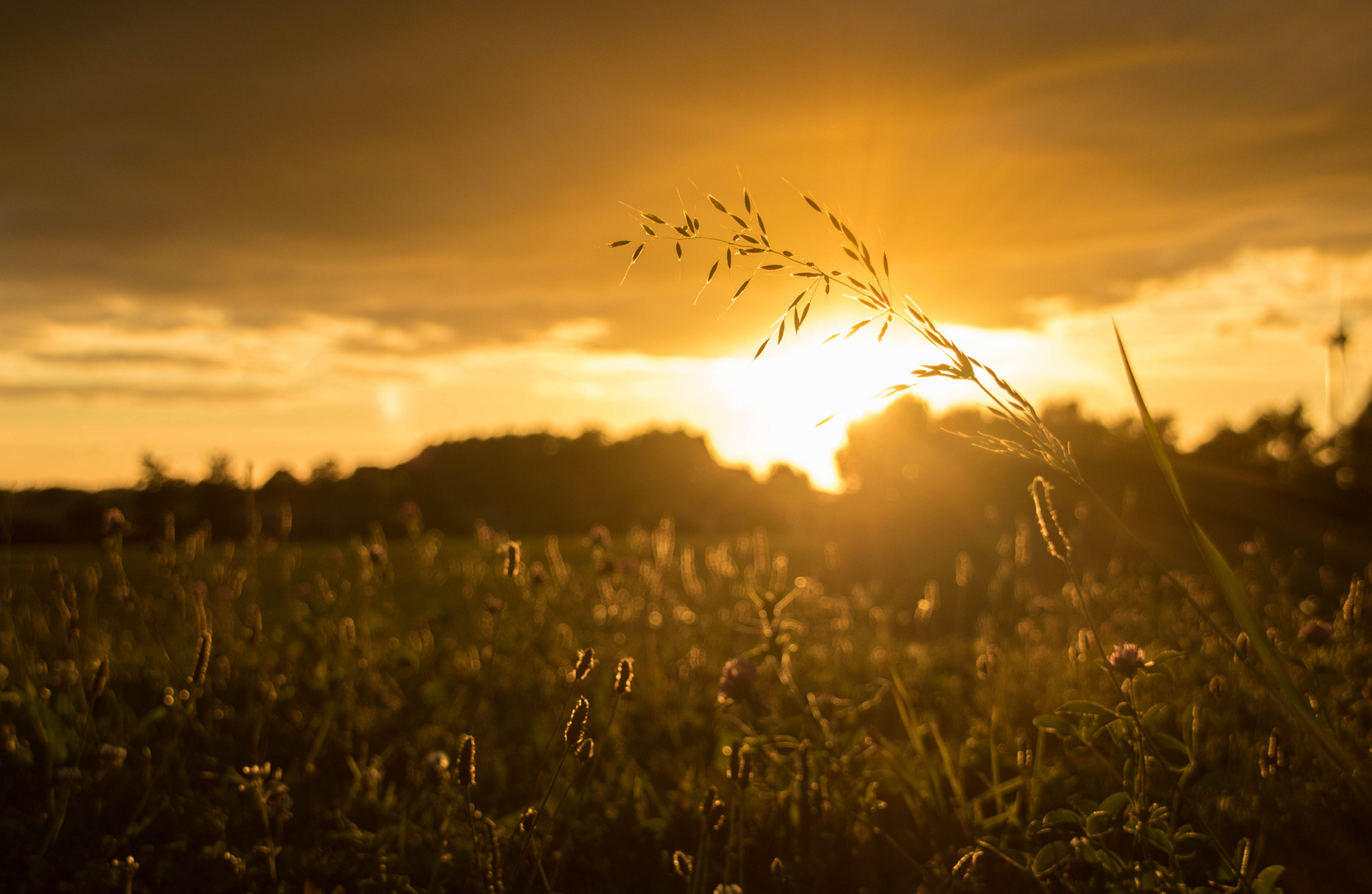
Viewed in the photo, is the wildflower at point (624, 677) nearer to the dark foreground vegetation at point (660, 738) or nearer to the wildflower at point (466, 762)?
the dark foreground vegetation at point (660, 738)

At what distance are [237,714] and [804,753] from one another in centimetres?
304

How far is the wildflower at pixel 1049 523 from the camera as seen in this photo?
1.60 metres

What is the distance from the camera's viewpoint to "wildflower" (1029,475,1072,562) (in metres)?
1.60

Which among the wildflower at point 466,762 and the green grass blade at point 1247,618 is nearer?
the green grass blade at point 1247,618

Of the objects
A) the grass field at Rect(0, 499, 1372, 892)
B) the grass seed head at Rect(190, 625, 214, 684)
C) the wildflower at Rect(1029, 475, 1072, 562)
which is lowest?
the grass field at Rect(0, 499, 1372, 892)

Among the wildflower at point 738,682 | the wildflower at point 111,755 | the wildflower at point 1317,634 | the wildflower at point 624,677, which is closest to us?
the wildflower at point 624,677

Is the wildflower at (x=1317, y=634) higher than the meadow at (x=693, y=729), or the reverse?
the wildflower at (x=1317, y=634)

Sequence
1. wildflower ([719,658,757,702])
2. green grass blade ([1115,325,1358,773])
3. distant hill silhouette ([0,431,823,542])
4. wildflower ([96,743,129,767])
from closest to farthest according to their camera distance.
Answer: green grass blade ([1115,325,1358,773]), wildflower ([719,658,757,702]), wildflower ([96,743,129,767]), distant hill silhouette ([0,431,823,542])

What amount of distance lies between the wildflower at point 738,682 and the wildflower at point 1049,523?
3.42 ft

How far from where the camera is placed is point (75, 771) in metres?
2.58

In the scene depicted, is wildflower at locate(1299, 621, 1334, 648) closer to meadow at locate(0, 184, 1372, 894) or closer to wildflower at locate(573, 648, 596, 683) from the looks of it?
meadow at locate(0, 184, 1372, 894)

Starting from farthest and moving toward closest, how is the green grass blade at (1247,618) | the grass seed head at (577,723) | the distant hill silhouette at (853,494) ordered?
the distant hill silhouette at (853,494) < the grass seed head at (577,723) < the green grass blade at (1247,618)

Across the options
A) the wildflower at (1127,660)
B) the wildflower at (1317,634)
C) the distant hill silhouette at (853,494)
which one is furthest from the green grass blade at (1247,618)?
the distant hill silhouette at (853,494)

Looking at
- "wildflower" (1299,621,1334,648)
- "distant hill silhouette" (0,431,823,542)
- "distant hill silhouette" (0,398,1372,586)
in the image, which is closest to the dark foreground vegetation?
"wildflower" (1299,621,1334,648)
